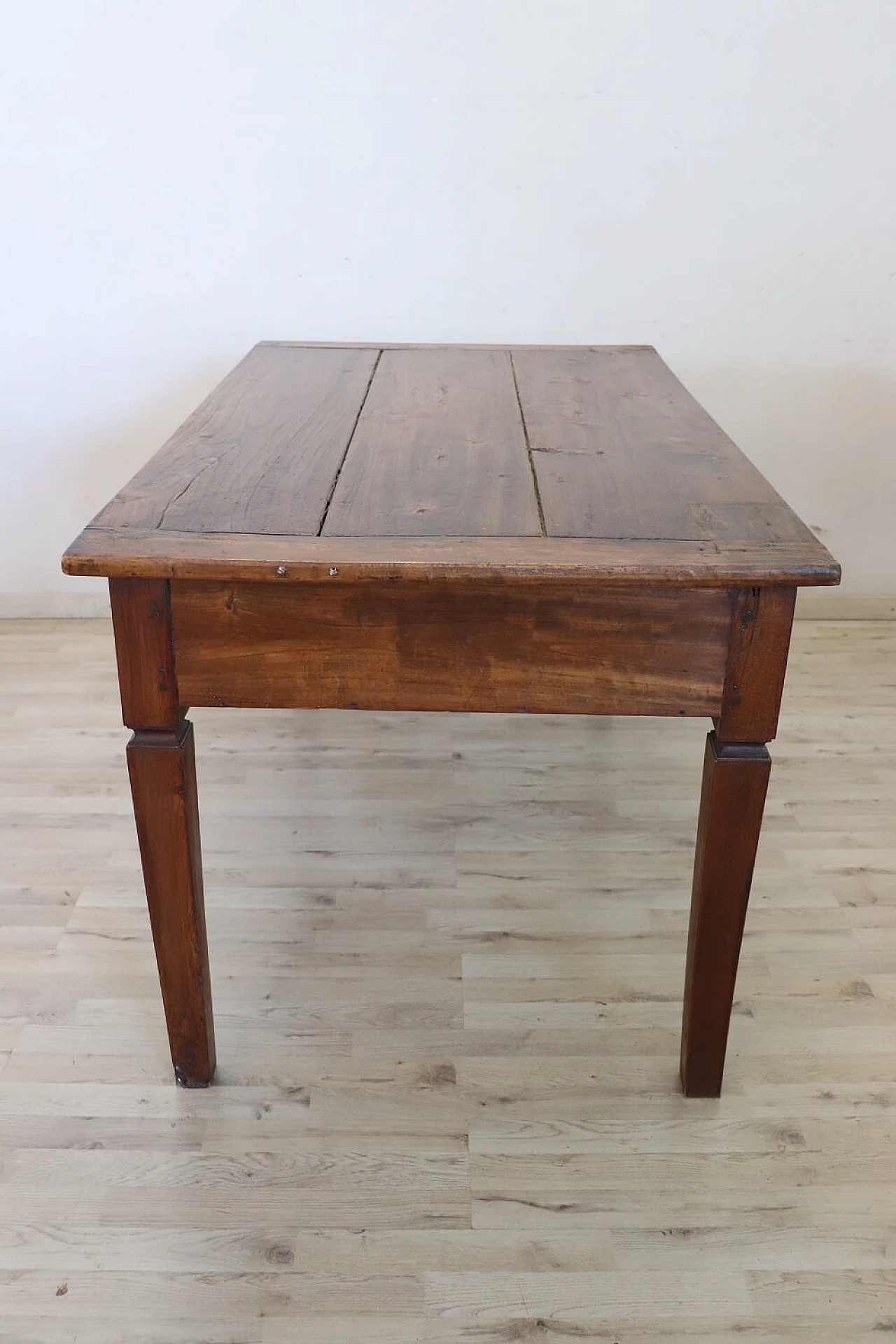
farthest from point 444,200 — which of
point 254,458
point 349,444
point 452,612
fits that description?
point 452,612

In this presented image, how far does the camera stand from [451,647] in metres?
1.19

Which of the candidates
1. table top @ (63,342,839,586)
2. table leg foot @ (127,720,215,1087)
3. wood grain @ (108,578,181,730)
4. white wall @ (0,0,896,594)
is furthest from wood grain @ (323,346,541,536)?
white wall @ (0,0,896,594)

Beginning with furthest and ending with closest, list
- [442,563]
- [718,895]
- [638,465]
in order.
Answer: [638,465] → [718,895] → [442,563]

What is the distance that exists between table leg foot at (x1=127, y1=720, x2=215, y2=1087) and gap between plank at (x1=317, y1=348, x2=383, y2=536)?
0.92 feet

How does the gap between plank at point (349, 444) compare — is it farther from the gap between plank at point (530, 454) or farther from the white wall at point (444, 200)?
the white wall at point (444, 200)

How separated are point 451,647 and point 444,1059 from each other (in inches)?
24.1

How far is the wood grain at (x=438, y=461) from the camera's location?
1226 millimetres

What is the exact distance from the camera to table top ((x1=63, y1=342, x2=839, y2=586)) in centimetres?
111

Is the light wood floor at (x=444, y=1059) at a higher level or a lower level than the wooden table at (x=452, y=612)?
lower

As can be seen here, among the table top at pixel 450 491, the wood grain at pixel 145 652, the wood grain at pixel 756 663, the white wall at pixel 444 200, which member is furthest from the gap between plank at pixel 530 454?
the white wall at pixel 444 200

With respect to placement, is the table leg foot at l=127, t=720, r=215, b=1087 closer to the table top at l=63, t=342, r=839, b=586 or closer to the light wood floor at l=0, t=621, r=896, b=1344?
the light wood floor at l=0, t=621, r=896, b=1344

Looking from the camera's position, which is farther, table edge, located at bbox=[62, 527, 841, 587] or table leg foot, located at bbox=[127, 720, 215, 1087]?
table leg foot, located at bbox=[127, 720, 215, 1087]

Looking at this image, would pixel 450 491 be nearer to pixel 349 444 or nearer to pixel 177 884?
pixel 349 444

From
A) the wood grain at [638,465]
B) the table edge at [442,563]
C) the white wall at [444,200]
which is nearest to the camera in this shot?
the table edge at [442,563]
